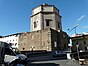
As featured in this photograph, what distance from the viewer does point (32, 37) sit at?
49969mm

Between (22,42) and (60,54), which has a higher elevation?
(22,42)

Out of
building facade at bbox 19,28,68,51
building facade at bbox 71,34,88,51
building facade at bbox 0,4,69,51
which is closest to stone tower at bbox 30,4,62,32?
building facade at bbox 0,4,69,51

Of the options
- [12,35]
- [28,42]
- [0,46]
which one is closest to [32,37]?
[28,42]

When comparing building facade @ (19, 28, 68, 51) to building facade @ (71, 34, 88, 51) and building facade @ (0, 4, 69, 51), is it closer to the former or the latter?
building facade @ (0, 4, 69, 51)

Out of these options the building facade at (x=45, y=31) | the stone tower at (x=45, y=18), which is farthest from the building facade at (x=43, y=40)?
the stone tower at (x=45, y=18)

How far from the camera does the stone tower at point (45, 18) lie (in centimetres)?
4794

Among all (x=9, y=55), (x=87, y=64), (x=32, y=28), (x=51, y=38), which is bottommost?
(x=87, y=64)

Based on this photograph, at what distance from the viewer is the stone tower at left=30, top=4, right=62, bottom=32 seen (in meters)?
47.9

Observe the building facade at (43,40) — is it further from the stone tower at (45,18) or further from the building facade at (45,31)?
the stone tower at (45,18)

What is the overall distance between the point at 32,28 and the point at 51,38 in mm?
8298

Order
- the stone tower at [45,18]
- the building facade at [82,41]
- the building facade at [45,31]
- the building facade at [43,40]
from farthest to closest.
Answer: the building facade at [82,41] < the stone tower at [45,18] < the building facade at [45,31] < the building facade at [43,40]

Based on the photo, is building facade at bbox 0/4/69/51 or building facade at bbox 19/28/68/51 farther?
building facade at bbox 0/4/69/51

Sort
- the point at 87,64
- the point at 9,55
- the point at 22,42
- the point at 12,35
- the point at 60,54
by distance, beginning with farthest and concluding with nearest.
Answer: the point at 12,35 < the point at 22,42 < the point at 60,54 < the point at 87,64 < the point at 9,55

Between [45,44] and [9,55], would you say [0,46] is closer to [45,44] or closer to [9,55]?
[9,55]
